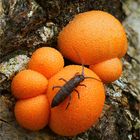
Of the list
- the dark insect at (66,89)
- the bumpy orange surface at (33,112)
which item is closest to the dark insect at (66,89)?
the dark insect at (66,89)

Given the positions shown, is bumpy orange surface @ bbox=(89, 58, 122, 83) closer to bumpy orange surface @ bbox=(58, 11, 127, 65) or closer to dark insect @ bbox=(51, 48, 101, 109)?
bumpy orange surface @ bbox=(58, 11, 127, 65)

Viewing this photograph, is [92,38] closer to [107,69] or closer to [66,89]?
[107,69]

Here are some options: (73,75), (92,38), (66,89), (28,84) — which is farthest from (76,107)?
(92,38)

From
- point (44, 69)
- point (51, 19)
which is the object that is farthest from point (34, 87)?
point (51, 19)

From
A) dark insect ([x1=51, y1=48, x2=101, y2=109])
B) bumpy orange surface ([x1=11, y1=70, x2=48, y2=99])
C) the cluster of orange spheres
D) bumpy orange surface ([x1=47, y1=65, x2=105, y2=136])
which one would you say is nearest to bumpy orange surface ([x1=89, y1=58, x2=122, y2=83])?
the cluster of orange spheres

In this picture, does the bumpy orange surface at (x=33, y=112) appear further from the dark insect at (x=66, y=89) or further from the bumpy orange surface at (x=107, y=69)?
the bumpy orange surface at (x=107, y=69)
